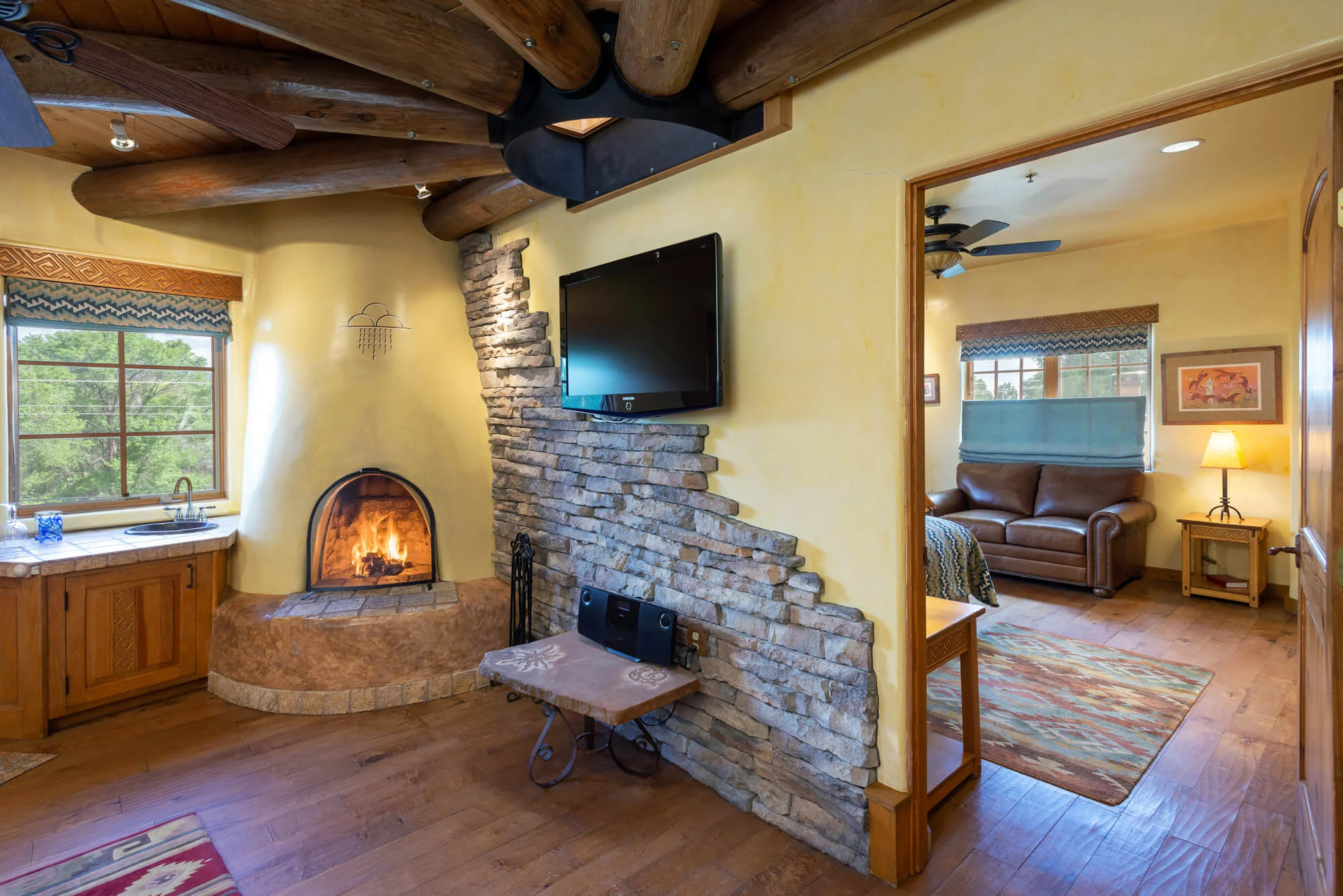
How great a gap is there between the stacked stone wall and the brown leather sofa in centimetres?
362

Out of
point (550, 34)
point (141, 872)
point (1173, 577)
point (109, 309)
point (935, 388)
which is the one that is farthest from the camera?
point (935, 388)

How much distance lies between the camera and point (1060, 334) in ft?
18.3

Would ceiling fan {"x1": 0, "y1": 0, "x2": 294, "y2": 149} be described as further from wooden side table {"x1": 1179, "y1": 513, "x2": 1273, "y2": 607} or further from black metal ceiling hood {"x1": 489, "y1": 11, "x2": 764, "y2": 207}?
wooden side table {"x1": 1179, "y1": 513, "x2": 1273, "y2": 607}

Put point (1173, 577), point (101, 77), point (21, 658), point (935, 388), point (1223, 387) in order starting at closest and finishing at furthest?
point (101, 77) < point (21, 658) < point (1223, 387) < point (1173, 577) < point (935, 388)

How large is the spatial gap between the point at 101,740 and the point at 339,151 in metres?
2.74

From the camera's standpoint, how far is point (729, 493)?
8.05 ft

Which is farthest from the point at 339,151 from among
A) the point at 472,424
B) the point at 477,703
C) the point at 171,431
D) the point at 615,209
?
the point at 477,703

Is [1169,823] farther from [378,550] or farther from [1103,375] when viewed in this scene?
[1103,375]

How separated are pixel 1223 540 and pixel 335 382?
5.84 m

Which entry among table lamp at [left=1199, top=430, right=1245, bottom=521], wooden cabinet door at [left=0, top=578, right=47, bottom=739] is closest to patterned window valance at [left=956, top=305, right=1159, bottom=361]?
table lamp at [left=1199, top=430, right=1245, bottom=521]

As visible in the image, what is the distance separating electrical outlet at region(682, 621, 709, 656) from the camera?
2490mm

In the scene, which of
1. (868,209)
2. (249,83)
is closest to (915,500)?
(868,209)

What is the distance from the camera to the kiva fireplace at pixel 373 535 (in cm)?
354

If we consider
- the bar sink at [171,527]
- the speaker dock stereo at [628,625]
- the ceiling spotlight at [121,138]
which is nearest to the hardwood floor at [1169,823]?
the speaker dock stereo at [628,625]
